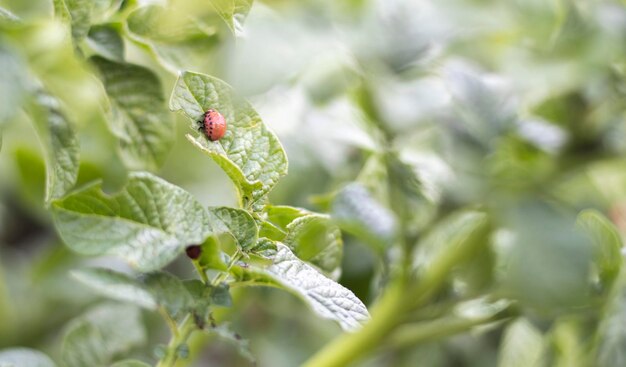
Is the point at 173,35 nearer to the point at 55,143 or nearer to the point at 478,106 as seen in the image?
the point at 55,143

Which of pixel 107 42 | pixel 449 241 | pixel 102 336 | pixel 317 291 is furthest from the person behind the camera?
pixel 449 241

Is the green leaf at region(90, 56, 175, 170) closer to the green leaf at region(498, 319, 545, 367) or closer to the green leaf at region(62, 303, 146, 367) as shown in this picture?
the green leaf at region(62, 303, 146, 367)

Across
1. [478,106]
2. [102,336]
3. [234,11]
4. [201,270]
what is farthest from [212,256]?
[478,106]

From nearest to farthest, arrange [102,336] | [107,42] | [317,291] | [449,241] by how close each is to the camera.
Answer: [317,291], [107,42], [102,336], [449,241]

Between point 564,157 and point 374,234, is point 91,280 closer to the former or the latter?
point 374,234

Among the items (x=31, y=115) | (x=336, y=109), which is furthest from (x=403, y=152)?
(x=31, y=115)

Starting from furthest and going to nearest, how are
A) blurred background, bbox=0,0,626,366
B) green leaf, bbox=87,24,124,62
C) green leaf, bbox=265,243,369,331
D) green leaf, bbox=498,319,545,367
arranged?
green leaf, bbox=498,319,545,367 < blurred background, bbox=0,0,626,366 < green leaf, bbox=87,24,124,62 < green leaf, bbox=265,243,369,331

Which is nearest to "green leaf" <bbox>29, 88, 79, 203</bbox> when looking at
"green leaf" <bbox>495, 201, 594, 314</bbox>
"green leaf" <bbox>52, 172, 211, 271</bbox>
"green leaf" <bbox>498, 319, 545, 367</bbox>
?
"green leaf" <bbox>52, 172, 211, 271</bbox>
